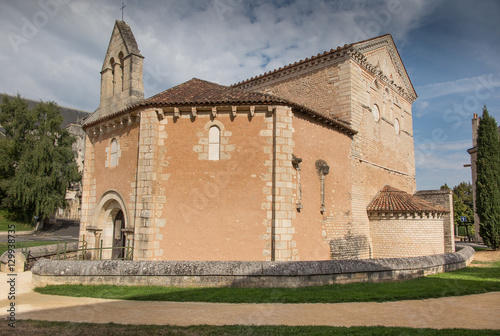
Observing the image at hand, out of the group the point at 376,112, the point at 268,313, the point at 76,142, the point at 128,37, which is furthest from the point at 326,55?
the point at 76,142

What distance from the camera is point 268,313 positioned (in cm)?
679

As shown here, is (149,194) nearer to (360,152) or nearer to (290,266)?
(290,266)

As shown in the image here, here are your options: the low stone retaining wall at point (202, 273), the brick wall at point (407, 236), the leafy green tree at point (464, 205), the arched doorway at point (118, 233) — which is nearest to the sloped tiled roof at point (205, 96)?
the arched doorway at point (118, 233)

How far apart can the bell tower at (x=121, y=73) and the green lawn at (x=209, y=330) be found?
11.4 m

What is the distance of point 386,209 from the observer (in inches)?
679

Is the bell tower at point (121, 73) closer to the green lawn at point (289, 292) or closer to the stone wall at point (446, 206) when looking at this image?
the green lawn at point (289, 292)

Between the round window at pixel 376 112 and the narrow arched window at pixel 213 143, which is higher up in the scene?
the round window at pixel 376 112

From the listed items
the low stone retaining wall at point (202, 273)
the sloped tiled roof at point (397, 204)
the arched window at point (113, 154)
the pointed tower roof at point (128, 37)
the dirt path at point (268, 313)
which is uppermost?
the pointed tower roof at point (128, 37)

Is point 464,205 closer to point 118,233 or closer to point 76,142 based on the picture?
point 118,233

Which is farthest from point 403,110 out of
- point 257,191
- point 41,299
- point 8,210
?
point 8,210

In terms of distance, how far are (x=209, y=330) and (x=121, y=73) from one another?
14502mm

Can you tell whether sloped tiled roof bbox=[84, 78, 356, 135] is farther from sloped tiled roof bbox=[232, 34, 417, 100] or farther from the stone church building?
sloped tiled roof bbox=[232, 34, 417, 100]

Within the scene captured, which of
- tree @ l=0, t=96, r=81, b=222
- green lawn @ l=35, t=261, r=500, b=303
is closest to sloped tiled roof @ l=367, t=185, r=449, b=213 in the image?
green lawn @ l=35, t=261, r=500, b=303

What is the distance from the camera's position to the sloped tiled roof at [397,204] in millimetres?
16703
